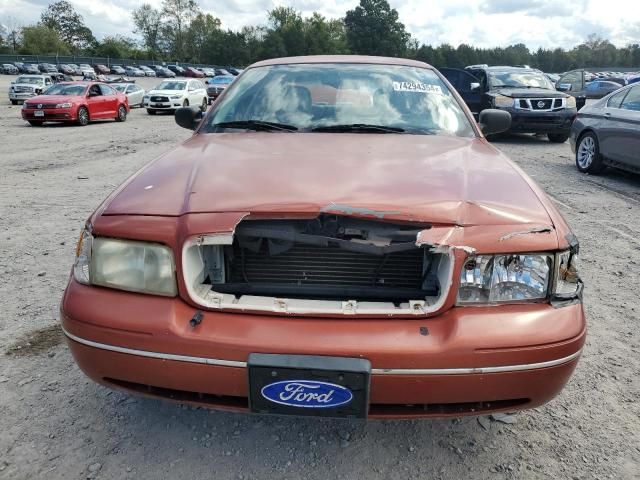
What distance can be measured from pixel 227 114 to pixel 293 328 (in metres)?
1.80

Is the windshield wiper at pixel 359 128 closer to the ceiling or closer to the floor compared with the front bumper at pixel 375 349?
closer to the ceiling

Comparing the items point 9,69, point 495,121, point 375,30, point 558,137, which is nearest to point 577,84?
point 558,137

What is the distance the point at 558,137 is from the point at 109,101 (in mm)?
13883

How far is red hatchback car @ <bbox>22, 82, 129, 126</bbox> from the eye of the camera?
49.3ft

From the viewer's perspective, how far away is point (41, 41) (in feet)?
257

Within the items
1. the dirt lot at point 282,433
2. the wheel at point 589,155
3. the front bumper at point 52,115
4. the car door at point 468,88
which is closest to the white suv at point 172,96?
the front bumper at point 52,115

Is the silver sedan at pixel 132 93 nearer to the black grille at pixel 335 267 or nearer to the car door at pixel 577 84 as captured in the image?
the car door at pixel 577 84

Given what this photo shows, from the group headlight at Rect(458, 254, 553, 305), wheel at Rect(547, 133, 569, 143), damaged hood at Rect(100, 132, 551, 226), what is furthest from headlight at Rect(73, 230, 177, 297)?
wheel at Rect(547, 133, 569, 143)

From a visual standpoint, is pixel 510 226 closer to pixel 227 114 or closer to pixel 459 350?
pixel 459 350

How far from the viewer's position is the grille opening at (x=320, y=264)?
5.82ft

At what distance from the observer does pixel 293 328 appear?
5.47ft

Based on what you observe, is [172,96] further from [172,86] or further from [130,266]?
[130,266]

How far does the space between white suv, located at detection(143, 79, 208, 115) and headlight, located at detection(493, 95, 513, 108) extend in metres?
12.3

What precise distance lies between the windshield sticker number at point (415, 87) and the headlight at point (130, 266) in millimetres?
1946
